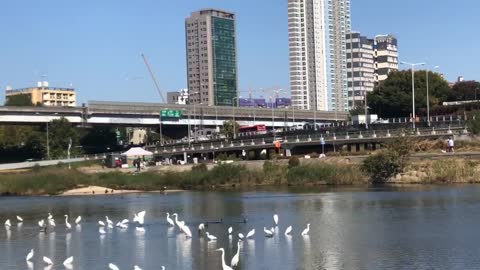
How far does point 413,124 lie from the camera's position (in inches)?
4247

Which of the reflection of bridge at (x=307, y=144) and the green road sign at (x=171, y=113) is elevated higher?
the green road sign at (x=171, y=113)

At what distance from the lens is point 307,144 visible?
112625mm

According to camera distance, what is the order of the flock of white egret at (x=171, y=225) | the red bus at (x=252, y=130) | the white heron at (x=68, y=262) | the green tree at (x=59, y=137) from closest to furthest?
the flock of white egret at (x=171, y=225)
the white heron at (x=68, y=262)
the green tree at (x=59, y=137)
the red bus at (x=252, y=130)

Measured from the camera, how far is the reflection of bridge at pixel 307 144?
96.4 meters

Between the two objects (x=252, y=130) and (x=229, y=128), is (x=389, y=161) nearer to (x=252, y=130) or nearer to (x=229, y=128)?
(x=252, y=130)

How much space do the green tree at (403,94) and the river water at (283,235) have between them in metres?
82.3

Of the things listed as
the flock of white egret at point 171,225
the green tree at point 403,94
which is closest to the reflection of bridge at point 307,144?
the green tree at point 403,94

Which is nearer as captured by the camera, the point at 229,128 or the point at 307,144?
the point at 307,144

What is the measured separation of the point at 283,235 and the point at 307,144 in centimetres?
7365

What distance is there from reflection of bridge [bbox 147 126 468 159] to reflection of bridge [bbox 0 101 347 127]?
17056 millimetres

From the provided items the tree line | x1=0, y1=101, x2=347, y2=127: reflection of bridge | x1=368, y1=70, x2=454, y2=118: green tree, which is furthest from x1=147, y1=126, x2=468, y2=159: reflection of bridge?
x1=368, y1=70, x2=454, y2=118: green tree

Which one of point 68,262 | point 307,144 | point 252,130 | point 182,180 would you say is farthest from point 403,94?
point 68,262

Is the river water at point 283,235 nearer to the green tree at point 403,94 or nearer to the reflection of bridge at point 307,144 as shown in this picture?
the reflection of bridge at point 307,144

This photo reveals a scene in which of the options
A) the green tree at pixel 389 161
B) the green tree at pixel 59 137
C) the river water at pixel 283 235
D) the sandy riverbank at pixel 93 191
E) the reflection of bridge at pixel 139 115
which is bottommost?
the sandy riverbank at pixel 93 191
